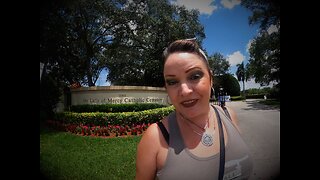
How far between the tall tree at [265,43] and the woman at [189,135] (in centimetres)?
74

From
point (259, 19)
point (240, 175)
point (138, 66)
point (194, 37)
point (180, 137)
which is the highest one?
point (259, 19)

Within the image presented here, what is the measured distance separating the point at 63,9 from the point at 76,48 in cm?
38

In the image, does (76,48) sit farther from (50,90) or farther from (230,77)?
(230,77)

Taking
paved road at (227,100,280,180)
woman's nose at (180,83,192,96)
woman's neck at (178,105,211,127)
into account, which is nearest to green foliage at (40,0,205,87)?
woman's nose at (180,83,192,96)

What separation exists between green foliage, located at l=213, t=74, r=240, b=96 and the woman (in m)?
0.18

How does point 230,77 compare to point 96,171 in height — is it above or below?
above

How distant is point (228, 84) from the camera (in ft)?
10.5

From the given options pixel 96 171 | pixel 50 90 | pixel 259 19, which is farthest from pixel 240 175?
pixel 50 90

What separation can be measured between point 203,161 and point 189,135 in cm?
24

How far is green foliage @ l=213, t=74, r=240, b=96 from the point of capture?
3.02 meters

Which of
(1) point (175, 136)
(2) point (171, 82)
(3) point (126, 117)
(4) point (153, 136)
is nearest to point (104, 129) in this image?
(3) point (126, 117)

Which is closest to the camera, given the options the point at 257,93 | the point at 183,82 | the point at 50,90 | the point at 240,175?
the point at 183,82

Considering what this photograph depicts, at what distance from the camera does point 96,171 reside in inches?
117

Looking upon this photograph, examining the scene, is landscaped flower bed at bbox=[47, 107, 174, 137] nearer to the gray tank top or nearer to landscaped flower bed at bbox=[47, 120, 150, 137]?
landscaped flower bed at bbox=[47, 120, 150, 137]
